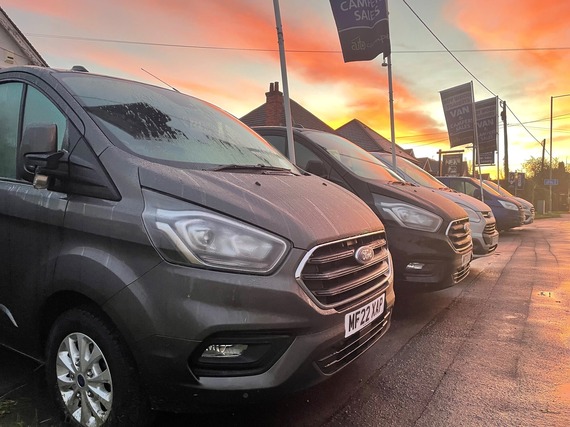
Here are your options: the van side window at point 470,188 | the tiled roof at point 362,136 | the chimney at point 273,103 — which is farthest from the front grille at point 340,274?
the tiled roof at point 362,136

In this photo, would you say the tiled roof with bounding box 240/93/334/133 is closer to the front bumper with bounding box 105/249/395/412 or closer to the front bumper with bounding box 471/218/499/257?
the front bumper with bounding box 471/218/499/257

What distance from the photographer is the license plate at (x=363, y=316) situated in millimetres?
2211

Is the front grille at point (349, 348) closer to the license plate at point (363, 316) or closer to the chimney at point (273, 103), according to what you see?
the license plate at point (363, 316)

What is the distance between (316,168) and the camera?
185 inches

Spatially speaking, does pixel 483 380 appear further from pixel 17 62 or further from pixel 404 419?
pixel 17 62

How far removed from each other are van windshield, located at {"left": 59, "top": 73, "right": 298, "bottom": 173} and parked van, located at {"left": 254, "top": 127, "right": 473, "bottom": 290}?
1.27 metres

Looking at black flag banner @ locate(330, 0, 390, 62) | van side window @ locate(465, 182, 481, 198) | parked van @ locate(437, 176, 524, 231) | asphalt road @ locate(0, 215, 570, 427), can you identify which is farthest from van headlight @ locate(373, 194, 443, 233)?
van side window @ locate(465, 182, 481, 198)

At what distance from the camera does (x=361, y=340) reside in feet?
7.86

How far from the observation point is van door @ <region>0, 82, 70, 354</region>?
91.4 inches

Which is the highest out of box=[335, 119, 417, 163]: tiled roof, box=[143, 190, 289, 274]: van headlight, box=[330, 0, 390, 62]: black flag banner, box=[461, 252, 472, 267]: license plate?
box=[335, 119, 417, 163]: tiled roof

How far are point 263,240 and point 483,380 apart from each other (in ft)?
6.82

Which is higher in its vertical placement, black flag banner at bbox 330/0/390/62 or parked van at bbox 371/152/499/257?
black flag banner at bbox 330/0/390/62

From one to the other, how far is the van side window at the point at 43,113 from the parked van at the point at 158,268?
0.04ft

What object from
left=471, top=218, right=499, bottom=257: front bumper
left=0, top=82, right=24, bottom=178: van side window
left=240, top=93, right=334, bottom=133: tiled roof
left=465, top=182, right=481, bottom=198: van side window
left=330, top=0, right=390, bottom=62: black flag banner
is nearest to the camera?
left=0, top=82, right=24, bottom=178: van side window
